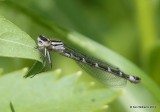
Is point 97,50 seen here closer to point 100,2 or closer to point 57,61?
point 57,61

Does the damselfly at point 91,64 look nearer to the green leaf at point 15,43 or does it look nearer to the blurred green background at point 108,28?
the blurred green background at point 108,28

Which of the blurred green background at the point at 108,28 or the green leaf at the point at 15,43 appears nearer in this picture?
the green leaf at the point at 15,43

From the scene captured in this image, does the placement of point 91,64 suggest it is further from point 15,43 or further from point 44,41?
point 15,43

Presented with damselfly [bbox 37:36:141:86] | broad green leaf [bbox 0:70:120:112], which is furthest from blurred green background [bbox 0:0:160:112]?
broad green leaf [bbox 0:70:120:112]

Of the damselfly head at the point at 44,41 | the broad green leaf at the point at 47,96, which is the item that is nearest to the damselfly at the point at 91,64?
the damselfly head at the point at 44,41

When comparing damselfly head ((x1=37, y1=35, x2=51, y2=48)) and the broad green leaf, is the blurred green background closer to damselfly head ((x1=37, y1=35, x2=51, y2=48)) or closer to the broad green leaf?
damselfly head ((x1=37, y1=35, x2=51, y2=48))

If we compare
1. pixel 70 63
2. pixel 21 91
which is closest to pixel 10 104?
pixel 21 91
